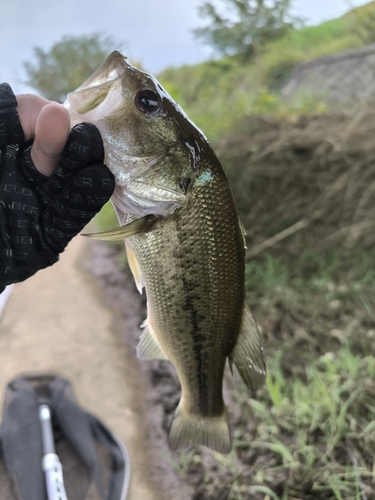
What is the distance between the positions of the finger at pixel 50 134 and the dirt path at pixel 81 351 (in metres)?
1.94

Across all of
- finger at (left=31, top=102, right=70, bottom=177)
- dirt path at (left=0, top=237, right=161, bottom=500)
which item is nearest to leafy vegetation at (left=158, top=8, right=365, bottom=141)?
dirt path at (left=0, top=237, right=161, bottom=500)

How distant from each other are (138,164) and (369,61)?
18.8 ft

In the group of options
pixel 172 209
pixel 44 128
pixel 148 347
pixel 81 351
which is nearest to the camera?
pixel 44 128

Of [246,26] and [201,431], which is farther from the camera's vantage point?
[246,26]

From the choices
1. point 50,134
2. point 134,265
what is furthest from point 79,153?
point 134,265

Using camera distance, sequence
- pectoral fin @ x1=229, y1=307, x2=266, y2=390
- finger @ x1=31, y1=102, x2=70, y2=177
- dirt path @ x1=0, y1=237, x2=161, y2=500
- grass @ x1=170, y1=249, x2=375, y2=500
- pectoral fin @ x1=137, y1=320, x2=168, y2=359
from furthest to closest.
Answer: dirt path @ x1=0, y1=237, x2=161, y2=500 → grass @ x1=170, y1=249, x2=375, y2=500 → pectoral fin @ x1=137, y1=320, x2=168, y2=359 → pectoral fin @ x1=229, y1=307, x2=266, y2=390 → finger @ x1=31, y1=102, x2=70, y2=177

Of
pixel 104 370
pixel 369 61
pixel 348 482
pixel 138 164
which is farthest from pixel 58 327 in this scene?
pixel 369 61

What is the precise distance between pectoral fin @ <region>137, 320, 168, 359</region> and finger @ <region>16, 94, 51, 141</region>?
64 centimetres

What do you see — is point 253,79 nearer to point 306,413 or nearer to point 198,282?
point 306,413

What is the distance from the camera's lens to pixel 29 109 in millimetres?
990

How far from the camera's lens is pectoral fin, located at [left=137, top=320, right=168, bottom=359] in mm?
1247

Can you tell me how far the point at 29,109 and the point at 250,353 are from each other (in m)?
0.85

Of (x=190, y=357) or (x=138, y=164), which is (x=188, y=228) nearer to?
(x=138, y=164)

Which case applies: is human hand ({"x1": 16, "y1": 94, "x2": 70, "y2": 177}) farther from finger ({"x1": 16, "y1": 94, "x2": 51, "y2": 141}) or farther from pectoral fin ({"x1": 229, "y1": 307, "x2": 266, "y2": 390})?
pectoral fin ({"x1": 229, "y1": 307, "x2": 266, "y2": 390})
